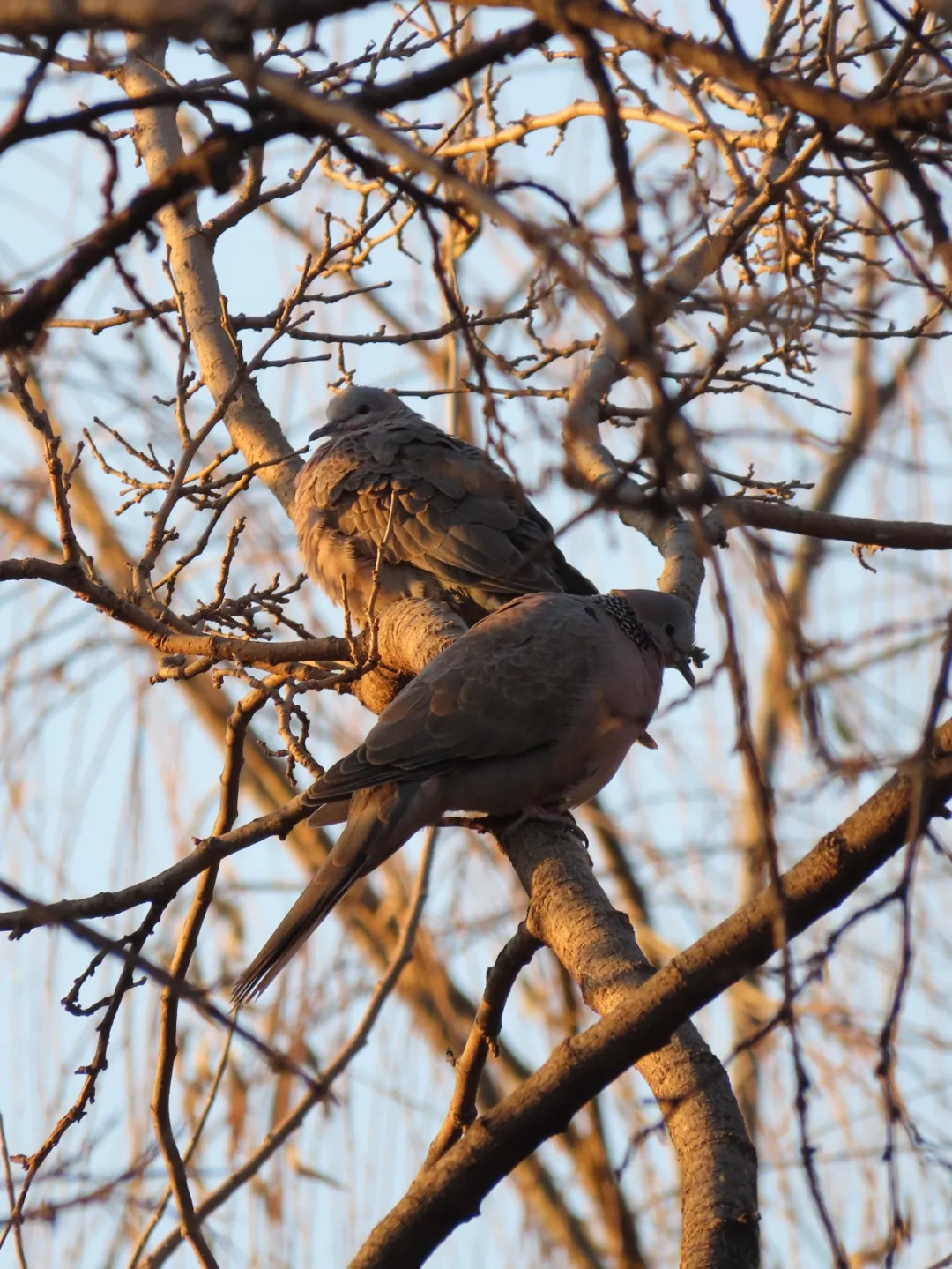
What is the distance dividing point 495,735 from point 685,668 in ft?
2.74

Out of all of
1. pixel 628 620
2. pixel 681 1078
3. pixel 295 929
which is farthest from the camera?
pixel 628 620

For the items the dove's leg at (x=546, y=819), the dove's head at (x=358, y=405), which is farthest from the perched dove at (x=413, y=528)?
the dove's leg at (x=546, y=819)

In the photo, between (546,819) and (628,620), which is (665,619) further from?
(546,819)

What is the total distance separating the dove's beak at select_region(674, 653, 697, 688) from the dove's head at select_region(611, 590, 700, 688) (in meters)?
0.03

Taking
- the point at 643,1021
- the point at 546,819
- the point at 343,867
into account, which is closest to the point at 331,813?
the point at 343,867

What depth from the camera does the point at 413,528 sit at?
513 centimetres

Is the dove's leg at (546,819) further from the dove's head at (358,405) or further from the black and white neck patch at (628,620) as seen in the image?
the dove's head at (358,405)

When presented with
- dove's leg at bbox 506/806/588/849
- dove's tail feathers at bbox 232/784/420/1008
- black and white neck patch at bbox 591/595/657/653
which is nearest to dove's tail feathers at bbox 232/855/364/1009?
dove's tail feathers at bbox 232/784/420/1008

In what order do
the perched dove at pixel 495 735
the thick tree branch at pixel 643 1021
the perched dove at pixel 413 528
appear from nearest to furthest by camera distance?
the thick tree branch at pixel 643 1021, the perched dove at pixel 495 735, the perched dove at pixel 413 528

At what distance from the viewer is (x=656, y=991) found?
1.68m

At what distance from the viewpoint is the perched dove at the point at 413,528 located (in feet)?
16.4

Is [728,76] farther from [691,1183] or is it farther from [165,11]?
[691,1183]

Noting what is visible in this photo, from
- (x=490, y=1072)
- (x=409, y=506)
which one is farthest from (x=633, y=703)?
(x=490, y=1072)

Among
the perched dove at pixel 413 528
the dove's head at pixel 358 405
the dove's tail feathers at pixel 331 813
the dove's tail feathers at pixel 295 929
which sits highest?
the dove's head at pixel 358 405
